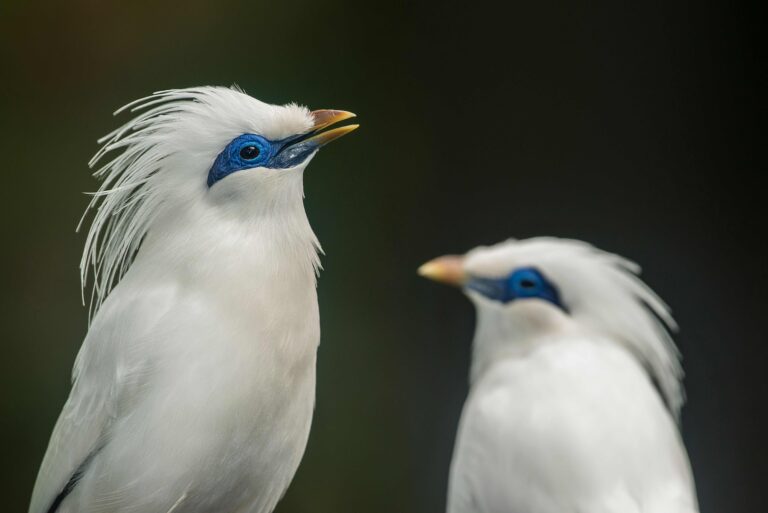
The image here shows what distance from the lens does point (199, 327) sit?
3.64 ft

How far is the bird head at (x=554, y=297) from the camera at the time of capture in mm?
1465

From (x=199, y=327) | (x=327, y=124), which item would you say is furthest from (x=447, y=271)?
(x=199, y=327)

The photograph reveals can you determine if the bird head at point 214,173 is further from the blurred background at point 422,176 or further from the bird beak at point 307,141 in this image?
the blurred background at point 422,176

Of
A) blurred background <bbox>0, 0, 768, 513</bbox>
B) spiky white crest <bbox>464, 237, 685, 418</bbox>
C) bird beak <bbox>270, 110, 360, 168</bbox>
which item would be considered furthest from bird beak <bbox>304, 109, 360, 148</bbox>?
spiky white crest <bbox>464, 237, 685, 418</bbox>

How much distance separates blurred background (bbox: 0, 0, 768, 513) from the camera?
1.34m

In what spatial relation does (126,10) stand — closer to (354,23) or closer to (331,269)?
(354,23)

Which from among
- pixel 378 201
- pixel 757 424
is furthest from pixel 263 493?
pixel 757 424

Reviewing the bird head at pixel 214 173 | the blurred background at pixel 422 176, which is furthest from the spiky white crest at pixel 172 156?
the blurred background at pixel 422 176

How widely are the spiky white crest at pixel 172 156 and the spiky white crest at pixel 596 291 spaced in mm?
376

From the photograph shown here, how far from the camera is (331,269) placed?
151 centimetres

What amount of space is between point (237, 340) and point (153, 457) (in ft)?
0.52

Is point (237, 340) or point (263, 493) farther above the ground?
point (237, 340)

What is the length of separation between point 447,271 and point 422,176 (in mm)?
208

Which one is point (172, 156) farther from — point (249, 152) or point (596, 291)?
Answer: point (596, 291)
